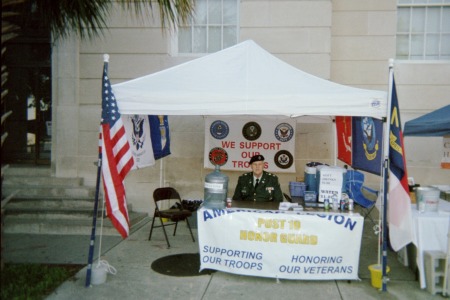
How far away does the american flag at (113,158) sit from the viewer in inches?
193

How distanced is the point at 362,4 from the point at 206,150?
4.43 m

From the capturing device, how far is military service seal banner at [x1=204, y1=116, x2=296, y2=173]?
8484 millimetres

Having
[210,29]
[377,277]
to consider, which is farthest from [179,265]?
[210,29]

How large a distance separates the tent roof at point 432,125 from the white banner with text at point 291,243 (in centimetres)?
235

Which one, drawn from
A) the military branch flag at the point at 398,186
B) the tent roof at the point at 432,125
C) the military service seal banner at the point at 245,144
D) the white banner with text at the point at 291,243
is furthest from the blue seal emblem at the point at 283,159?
the military branch flag at the point at 398,186

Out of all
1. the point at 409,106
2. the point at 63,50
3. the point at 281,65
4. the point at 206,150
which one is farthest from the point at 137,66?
the point at 409,106

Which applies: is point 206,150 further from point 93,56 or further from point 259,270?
point 259,270

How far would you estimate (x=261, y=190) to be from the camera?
6.20 metres

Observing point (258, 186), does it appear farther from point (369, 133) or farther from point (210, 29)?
point (210, 29)

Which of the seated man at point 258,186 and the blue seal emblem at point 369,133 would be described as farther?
the seated man at point 258,186

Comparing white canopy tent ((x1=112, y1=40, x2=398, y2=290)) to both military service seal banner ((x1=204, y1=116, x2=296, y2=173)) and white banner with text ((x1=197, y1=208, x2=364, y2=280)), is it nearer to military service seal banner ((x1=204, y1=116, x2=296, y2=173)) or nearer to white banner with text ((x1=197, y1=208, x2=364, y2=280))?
white banner with text ((x1=197, y1=208, x2=364, y2=280))

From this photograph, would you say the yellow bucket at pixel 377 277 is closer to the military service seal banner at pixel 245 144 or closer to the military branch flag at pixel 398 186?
the military branch flag at pixel 398 186

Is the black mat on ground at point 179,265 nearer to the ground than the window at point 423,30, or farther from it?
nearer to the ground

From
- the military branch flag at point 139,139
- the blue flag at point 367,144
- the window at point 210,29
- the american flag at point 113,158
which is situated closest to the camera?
the american flag at point 113,158
